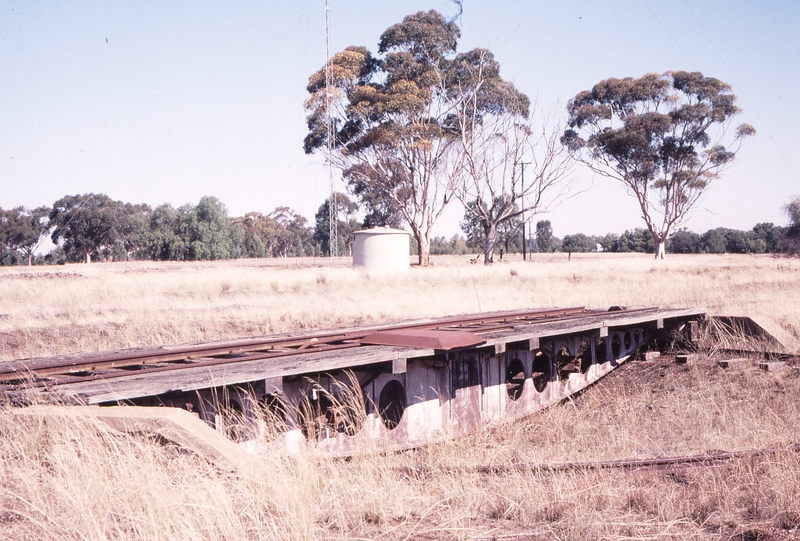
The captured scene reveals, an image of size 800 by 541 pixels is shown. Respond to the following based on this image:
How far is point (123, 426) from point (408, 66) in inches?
1384

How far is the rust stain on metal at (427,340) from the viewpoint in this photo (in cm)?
747

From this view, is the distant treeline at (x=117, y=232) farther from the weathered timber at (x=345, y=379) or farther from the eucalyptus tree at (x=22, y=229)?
the weathered timber at (x=345, y=379)

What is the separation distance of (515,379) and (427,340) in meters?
3.29

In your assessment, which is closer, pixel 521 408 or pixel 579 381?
pixel 521 408

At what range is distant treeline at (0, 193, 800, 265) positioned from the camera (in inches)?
2940

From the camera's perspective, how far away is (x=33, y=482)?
4.10 m

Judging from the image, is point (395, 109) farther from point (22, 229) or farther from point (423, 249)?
point (22, 229)

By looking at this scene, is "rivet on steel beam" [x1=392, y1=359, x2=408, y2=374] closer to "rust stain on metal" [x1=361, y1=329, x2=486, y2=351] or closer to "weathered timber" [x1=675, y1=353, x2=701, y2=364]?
"rust stain on metal" [x1=361, y1=329, x2=486, y2=351]

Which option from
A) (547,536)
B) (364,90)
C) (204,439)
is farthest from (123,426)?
(364,90)

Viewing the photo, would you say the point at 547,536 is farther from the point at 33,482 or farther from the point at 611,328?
the point at 611,328

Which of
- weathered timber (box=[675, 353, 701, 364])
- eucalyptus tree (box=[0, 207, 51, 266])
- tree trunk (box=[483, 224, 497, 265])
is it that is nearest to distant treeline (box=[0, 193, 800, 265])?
eucalyptus tree (box=[0, 207, 51, 266])

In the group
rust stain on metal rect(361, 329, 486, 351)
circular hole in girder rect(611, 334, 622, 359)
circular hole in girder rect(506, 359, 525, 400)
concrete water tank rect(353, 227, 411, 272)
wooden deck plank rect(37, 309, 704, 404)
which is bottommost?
circular hole in girder rect(506, 359, 525, 400)

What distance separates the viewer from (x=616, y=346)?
12.3 m

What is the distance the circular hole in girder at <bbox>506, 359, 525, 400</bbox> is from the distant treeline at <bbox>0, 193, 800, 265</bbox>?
52.4 metres
